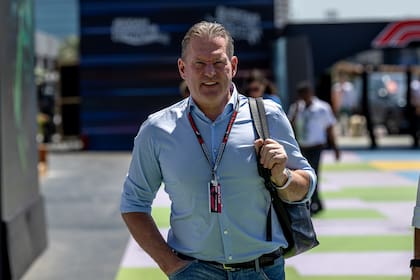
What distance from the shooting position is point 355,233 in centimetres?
843

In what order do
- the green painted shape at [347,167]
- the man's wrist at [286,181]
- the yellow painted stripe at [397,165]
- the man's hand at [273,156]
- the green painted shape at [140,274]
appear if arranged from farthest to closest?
the yellow painted stripe at [397,165]
the green painted shape at [347,167]
the green painted shape at [140,274]
the man's wrist at [286,181]
the man's hand at [273,156]

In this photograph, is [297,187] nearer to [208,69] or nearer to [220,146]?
[220,146]

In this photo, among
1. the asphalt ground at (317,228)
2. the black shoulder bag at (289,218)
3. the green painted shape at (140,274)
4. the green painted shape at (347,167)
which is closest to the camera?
the black shoulder bag at (289,218)

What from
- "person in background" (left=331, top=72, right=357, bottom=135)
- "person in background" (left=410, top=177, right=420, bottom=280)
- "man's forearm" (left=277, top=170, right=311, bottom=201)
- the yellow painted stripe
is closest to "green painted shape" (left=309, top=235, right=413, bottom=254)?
"person in background" (left=410, top=177, right=420, bottom=280)

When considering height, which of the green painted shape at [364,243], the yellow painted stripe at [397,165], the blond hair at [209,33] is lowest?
the yellow painted stripe at [397,165]

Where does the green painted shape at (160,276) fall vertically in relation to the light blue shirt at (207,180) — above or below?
Result: below

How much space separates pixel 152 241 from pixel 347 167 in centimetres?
1324

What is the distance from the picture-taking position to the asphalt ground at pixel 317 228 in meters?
6.89

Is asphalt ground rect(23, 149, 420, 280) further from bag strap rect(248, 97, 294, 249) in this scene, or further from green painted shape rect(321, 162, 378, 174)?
bag strap rect(248, 97, 294, 249)

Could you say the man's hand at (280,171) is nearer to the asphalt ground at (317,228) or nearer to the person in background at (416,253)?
the person in background at (416,253)

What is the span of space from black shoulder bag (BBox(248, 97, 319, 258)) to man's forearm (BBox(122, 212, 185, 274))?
16.1 inches

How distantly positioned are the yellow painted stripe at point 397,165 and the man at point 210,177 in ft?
43.2

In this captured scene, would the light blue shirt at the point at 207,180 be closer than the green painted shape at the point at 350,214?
Yes

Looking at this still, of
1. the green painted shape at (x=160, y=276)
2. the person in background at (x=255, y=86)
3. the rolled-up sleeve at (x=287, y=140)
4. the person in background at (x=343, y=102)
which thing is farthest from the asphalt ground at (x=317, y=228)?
the person in background at (x=343, y=102)
